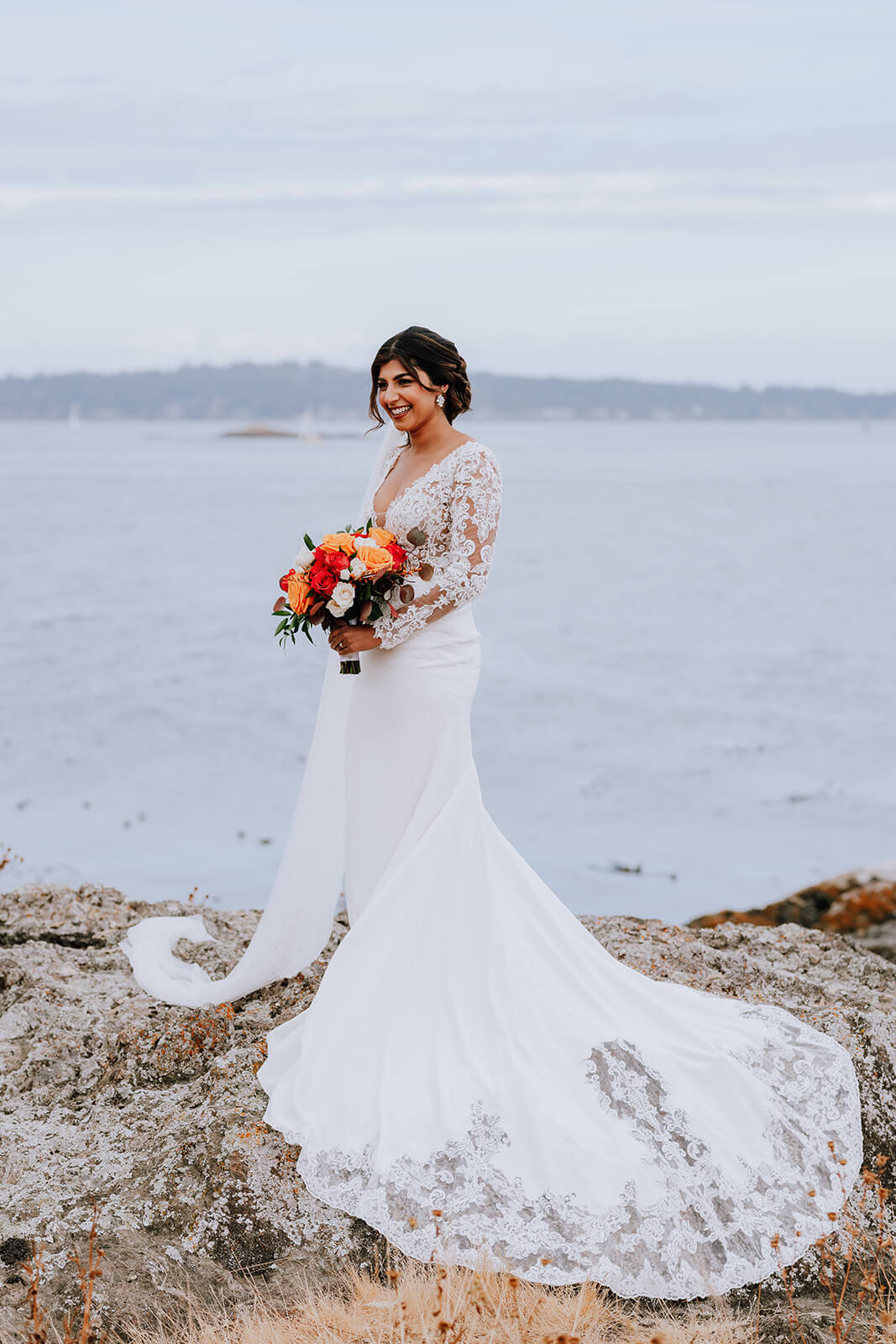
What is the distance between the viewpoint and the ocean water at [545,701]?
47.5 feet

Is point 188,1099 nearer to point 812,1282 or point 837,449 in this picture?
point 812,1282

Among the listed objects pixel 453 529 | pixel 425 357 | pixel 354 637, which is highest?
pixel 425 357

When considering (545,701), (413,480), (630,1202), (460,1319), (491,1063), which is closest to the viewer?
(460,1319)

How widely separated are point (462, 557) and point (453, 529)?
110 mm

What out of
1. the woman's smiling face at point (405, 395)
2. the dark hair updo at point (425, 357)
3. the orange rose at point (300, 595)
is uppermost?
the dark hair updo at point (425, 357)

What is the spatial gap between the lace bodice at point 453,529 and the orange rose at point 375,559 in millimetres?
233

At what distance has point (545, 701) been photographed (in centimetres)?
2261

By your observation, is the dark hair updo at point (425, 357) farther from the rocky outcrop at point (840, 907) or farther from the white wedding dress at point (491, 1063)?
the rocky outcrop at point (840, 907)

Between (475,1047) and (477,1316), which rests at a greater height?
(475,1047)

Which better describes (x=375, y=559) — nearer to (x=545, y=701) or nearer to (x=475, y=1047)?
(x=475, y=1047)

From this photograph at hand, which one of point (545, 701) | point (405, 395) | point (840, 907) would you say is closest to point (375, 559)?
point (405, 395)

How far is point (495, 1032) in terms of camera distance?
429cm

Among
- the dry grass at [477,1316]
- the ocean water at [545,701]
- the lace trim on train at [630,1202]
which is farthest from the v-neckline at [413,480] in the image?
the ocean water at [545,701]

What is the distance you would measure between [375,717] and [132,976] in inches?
94.4
